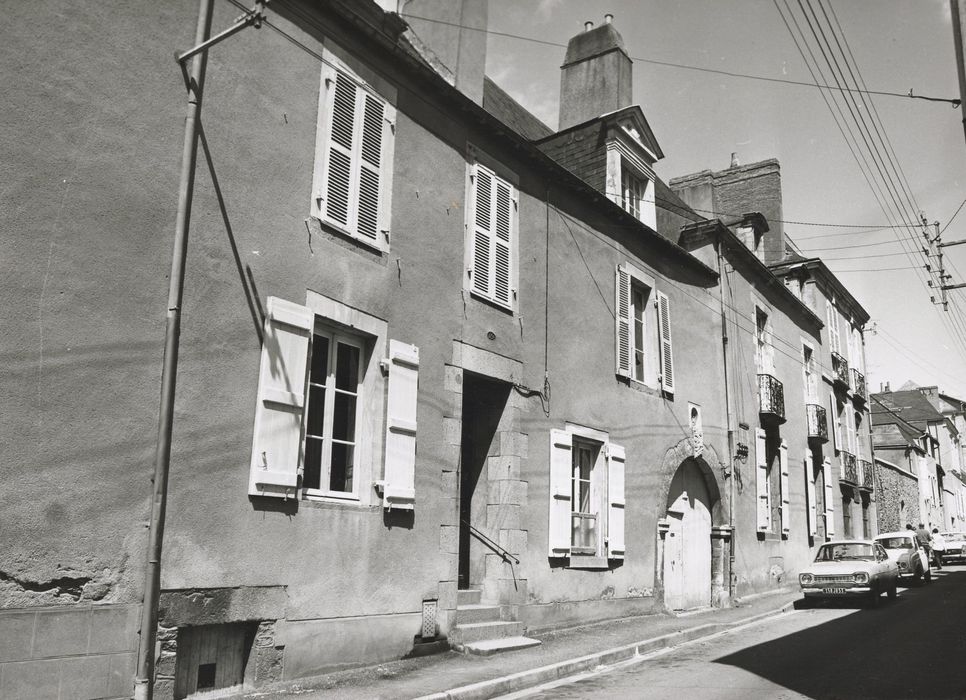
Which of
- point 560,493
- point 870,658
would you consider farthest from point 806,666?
point 560,493

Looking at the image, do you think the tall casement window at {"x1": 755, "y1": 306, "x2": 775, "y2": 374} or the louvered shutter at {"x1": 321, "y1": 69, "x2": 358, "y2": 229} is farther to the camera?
the tall casement window at {"x1": 755, "y1": 306, "x2": 775, "y2": 374}

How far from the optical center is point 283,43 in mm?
8016

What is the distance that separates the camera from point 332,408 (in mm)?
8023

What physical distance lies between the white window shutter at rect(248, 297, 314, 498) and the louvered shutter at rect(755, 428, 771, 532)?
42.8 feet

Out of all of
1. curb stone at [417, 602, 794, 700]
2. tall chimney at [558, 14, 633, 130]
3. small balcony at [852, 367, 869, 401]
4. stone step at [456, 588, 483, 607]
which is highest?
tall chimney at [558, 14, 633, 130]

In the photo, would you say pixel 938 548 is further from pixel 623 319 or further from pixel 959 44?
pixel 959 44

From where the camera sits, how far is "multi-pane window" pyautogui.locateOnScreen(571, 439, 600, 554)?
11625mm

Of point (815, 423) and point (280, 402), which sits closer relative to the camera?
point (280, 402)

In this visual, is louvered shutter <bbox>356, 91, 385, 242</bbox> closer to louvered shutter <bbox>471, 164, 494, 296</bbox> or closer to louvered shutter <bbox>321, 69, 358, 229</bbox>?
louvered shutter <bbox>321, 69, 358, 229</bbox>

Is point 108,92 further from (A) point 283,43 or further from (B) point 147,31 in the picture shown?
(A) point 283,43

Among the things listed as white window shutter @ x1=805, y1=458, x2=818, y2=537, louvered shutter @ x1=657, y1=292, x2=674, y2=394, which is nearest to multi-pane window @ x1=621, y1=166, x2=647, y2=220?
louvered shutter @ x1=657, y1=292, x2=674, y2=394

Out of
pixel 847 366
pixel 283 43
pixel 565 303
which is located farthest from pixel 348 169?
pixel 847 366

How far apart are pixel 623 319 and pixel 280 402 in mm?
7268

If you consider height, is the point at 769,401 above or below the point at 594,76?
below
